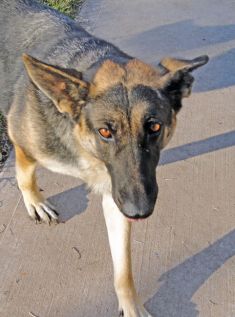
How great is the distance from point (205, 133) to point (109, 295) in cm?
191

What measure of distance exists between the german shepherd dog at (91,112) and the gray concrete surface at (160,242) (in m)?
0.17

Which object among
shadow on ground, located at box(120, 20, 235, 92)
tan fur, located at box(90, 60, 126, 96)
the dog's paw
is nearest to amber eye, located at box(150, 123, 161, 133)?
tan fur, located at box(90, 60, 126, 96)

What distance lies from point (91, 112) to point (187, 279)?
136 centimetres

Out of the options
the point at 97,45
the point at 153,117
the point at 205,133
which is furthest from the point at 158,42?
the point at 153,117

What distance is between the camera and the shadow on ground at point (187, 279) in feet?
10.2

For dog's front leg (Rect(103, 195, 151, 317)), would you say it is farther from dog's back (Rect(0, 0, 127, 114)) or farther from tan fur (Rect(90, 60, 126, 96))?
dog's back (Rect(0, 0, 127, 114))

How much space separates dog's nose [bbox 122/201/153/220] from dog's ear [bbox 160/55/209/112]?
68 centimetres

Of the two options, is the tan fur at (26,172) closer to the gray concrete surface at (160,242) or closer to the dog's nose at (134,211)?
the gray concrete surface at (160,242)

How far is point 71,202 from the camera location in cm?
384

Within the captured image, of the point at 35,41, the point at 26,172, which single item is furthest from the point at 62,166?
the point at 35,41

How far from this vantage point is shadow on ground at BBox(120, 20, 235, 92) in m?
5.24

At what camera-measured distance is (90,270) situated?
3326 millimetres

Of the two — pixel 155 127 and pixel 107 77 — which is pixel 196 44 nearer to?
pixel 107 77

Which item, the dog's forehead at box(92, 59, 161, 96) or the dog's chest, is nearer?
the dog's forehead at box(92, 59, 161, 96)
